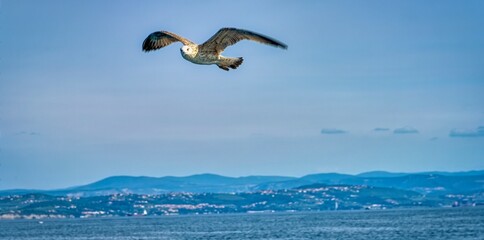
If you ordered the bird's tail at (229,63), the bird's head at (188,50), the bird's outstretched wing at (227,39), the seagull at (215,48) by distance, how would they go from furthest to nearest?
the bird's tail at (229,63) < the bird's head at (188,50) < the seagull at (215,48) < the bird's outstretched wing at (227,39)

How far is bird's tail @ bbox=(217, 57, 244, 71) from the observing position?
19391mm

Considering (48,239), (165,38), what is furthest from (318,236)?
(165,38)

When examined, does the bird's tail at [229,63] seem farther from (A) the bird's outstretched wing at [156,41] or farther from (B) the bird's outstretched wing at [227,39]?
(A) the bird's outstretched wing at [156,41]

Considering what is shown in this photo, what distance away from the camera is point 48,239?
179m

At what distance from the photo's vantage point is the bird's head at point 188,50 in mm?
18812

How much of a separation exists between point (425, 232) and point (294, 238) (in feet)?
81.1

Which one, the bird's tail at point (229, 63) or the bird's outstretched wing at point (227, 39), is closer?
the bird's outstretched wing at point (227, 39)

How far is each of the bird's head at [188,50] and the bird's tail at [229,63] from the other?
56 centimetres

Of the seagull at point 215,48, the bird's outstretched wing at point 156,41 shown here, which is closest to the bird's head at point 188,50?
the seagull at point 215,48

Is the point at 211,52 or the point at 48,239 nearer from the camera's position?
the point at 211,52

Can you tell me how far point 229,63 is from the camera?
19.5 metres

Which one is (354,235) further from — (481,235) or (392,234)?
(481,235)


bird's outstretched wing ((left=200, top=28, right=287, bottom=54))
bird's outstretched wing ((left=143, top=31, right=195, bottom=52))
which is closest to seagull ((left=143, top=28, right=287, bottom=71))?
bird's outstretched wing ((left=200, top=28, right=287, bottom=54))

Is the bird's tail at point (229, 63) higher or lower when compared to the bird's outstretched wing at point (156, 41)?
lower
